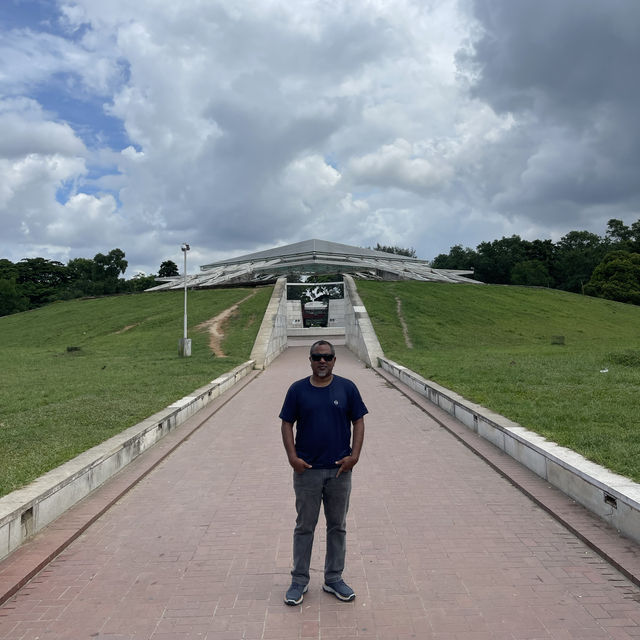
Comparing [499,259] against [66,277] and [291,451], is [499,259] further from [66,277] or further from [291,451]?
[291,451]

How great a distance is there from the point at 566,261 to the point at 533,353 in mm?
64733

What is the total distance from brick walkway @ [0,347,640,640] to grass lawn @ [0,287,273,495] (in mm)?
1635

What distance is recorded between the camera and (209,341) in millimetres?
25984

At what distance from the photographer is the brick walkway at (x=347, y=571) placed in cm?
340

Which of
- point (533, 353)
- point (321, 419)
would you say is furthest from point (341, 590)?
point (533, 353)

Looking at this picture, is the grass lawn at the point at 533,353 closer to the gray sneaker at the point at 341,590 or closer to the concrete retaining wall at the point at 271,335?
the gray sneaker at the point at 341,590

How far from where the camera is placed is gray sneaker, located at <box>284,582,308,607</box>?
3.64 metres

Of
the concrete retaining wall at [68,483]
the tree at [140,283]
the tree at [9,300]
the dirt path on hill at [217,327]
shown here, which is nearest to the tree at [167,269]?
the tree at [140,283]

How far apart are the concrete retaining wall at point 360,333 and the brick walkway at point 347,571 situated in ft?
50.2

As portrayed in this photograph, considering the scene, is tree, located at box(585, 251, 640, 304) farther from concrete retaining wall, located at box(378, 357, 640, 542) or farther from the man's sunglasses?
the man's sunglasses

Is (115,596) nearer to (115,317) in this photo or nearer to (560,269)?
(115,317)

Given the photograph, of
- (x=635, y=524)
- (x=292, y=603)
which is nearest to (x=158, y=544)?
(x=292, y=603)

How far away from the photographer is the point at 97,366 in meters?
18.8

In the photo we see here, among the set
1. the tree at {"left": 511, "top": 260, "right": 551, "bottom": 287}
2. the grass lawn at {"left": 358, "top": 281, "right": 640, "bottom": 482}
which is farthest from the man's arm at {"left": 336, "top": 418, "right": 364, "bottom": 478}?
the tree at {"left": 511, "top": 260, "right": 551, "bottom": 287}
